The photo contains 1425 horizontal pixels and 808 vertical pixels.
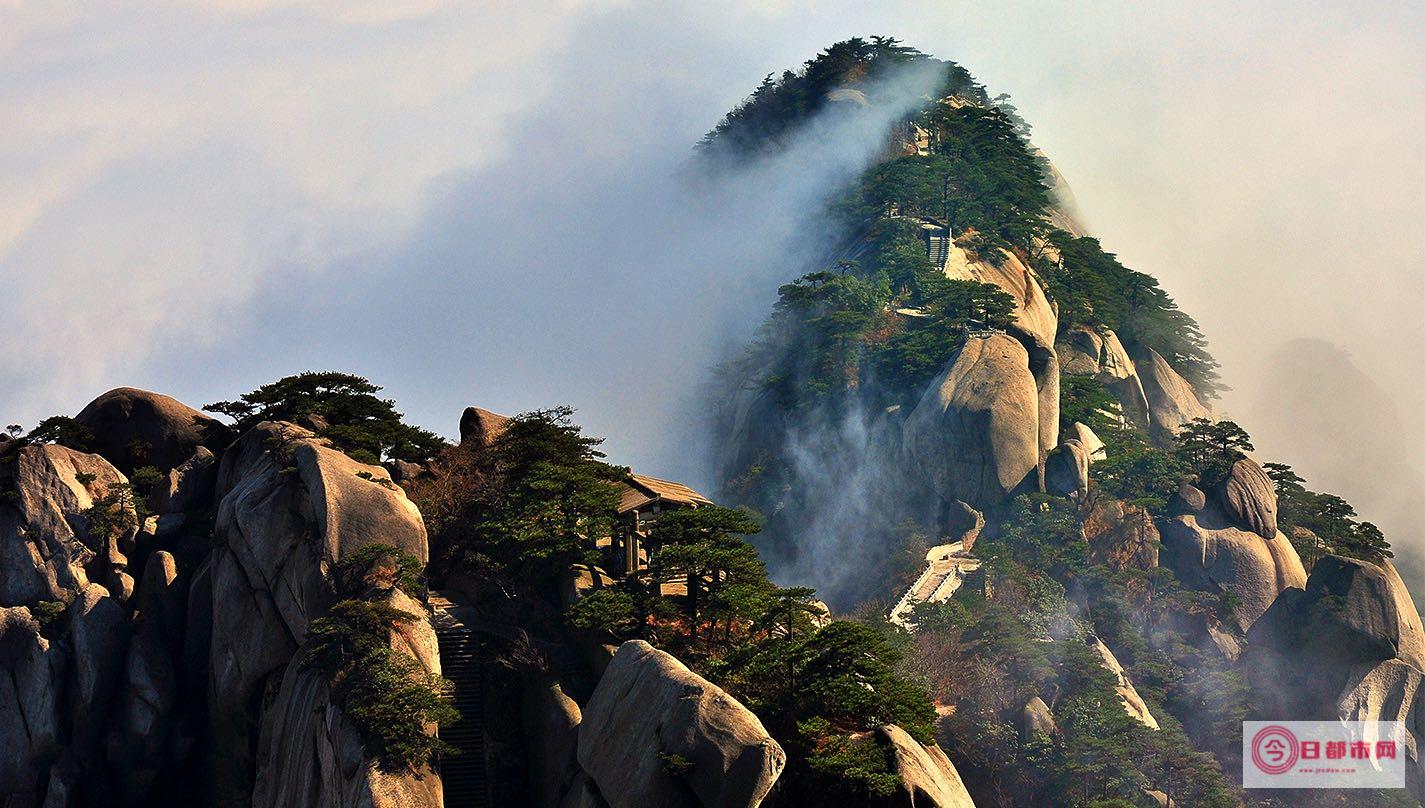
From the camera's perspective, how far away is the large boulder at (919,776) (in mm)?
39594

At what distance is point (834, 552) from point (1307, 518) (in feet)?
94.4

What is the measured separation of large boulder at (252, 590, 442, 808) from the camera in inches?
1809

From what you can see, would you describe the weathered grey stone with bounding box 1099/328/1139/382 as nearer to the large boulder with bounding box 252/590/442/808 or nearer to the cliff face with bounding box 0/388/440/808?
the cliff face with bounding box 0/388/440/808

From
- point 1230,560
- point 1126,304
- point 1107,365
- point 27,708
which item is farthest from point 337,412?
point 1126,304

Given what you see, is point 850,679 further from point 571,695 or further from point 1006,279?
point 1006,279

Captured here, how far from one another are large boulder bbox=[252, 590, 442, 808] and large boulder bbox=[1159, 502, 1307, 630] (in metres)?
49.8

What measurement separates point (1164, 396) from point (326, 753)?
77.3 m

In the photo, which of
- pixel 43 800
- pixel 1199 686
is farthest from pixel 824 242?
pixel 43 800

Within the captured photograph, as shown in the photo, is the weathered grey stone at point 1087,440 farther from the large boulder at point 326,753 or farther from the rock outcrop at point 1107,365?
the large boulder at point 326,753

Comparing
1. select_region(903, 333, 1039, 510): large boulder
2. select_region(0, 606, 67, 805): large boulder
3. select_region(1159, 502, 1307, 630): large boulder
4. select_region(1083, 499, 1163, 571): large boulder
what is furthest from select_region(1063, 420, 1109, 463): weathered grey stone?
select_region(0, 606, 67, 805): large boulder

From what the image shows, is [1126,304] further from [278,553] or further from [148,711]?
[148,711]

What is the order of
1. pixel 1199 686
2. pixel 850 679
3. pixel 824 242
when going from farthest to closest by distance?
pixel 824 242, pixel 1199 686, pixel 850 679

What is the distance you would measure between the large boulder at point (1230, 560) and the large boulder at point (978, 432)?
899cm

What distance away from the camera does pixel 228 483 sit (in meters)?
60.5
